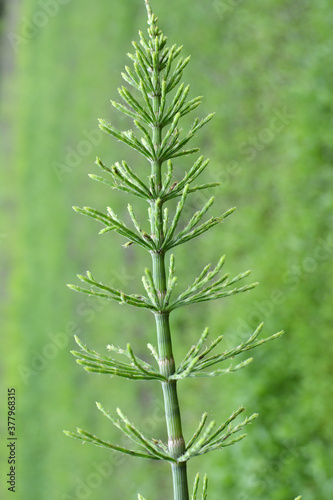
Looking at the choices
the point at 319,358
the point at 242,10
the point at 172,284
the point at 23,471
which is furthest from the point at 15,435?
the point at 172,284

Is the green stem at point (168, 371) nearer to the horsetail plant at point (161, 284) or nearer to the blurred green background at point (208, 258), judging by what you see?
the horsetail plant at point (161, 284)

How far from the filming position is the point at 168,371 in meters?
0.97

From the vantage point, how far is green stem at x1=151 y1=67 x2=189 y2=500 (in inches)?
37.1

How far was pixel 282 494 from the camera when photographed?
162 inches

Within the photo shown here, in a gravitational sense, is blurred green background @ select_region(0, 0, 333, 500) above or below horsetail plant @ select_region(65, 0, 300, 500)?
above

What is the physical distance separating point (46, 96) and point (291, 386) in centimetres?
855

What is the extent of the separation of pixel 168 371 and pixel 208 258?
4928 mm

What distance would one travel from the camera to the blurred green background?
4.44 metres

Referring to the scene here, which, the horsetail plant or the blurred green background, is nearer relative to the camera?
the horsetail plant

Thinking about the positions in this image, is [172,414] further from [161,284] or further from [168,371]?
[161,284]

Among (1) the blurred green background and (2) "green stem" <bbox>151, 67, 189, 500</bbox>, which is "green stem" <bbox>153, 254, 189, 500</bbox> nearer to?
(2) "green stem" <bbox>151, 67, 189, 500</bbox>

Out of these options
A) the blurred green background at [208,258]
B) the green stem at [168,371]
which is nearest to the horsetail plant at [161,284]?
the green stem at [168,371]

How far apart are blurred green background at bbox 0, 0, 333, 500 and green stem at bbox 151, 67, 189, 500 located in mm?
3399

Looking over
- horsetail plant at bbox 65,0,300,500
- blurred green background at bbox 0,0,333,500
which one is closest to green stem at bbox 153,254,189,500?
horsetail plant at bbox 65,0,300,500
